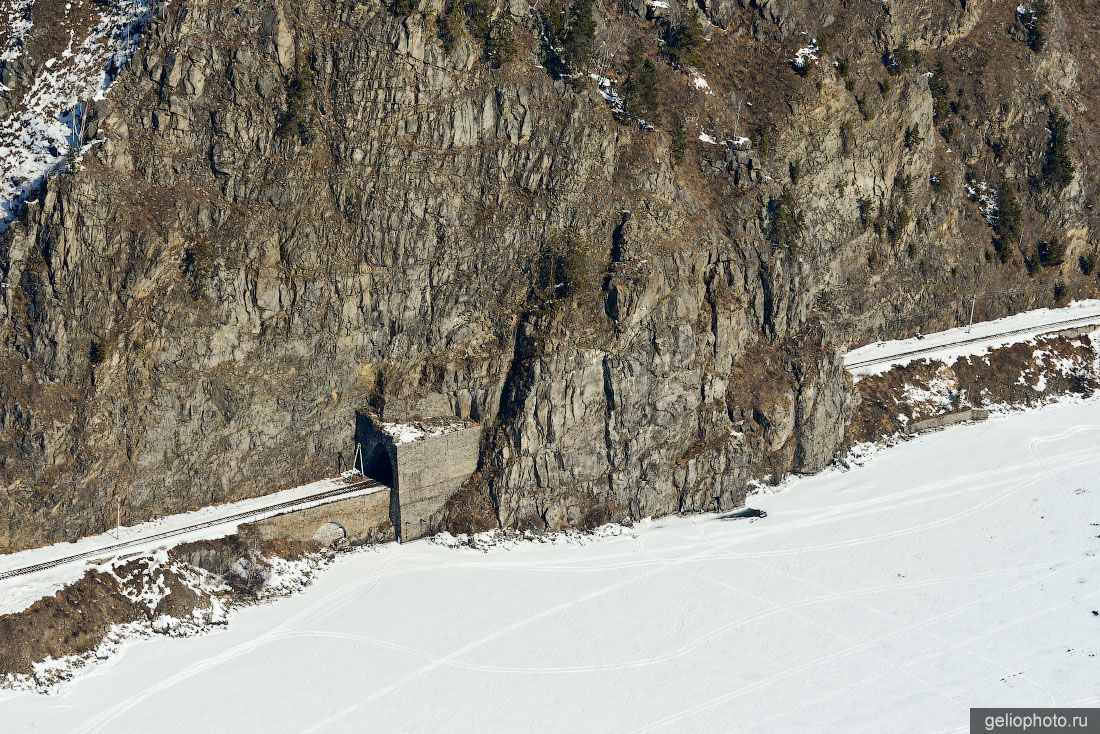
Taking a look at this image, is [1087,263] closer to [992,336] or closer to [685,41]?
[992,336]

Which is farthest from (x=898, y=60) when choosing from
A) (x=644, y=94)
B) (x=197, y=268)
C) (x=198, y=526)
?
(x=198, y=526)

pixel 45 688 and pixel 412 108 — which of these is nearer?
pixel 45 688

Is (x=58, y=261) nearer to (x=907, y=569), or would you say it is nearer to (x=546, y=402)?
(x=546, y=402)

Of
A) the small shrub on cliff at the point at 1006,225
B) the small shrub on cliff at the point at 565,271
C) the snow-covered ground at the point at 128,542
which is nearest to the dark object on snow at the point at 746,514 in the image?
the small shrub on cliff at the point at 565,271

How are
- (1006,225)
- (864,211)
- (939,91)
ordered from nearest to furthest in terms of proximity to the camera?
(864,211) < (939,91) < (1006,225)

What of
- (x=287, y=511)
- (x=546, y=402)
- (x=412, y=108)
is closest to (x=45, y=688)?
(x=287, y=511)

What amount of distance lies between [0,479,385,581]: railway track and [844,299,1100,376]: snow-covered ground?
37958 millimetres

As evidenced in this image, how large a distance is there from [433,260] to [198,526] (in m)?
20.5

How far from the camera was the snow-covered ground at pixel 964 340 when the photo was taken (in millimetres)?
93312

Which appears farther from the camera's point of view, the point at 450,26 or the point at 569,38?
the point at 569,38

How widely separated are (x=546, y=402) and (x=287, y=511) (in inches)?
638

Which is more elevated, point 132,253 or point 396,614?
Result: point 132,253

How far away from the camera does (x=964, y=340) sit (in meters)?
96.8

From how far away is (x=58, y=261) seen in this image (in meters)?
68.2
